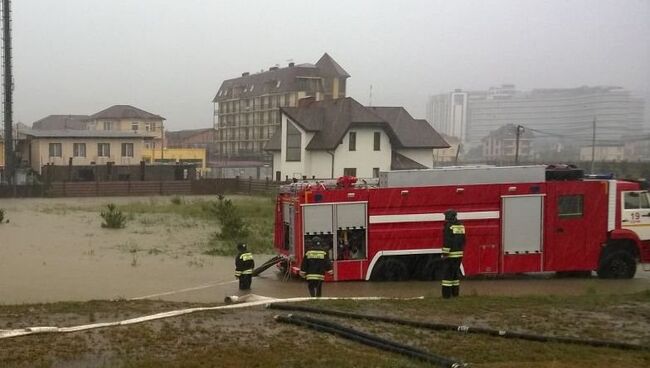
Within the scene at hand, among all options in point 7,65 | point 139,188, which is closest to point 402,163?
point 139,188

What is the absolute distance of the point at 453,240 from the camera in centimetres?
1126

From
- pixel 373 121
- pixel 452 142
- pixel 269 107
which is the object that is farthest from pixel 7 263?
pixel 269 107

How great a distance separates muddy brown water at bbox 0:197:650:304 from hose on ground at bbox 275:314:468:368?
15.2 ft

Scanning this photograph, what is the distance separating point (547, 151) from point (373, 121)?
24494 mm

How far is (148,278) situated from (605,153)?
1720 cm

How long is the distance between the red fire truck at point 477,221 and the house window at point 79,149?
53.5 metres

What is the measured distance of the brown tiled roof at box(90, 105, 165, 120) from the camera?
9744 cm

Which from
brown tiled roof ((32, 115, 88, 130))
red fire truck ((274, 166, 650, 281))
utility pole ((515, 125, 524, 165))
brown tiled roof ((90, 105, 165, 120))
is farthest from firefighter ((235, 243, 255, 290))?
brown tiled roof ((32, 115, 88, 130))

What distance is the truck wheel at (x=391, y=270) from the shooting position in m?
14.3

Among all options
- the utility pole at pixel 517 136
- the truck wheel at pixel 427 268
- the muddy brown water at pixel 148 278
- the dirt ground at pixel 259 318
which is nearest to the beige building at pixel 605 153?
the utility pole at pixel 517 136

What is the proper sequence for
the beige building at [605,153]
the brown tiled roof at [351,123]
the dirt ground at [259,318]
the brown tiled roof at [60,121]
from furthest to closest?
the brown tiled roof at [60,121] < the brown tiled roof at [351,123] < the beige building at [605,153] < the dirt ground at [259,318]

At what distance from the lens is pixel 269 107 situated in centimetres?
8988

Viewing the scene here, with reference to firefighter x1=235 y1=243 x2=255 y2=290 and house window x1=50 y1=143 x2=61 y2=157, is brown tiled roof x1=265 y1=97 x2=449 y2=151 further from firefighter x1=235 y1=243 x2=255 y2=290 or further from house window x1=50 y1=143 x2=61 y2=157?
firefighter x1=235 y1=243 x2=255 y2=290

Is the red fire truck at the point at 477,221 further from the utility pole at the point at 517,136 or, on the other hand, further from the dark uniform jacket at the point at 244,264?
the utility pole at the point at 517,136
